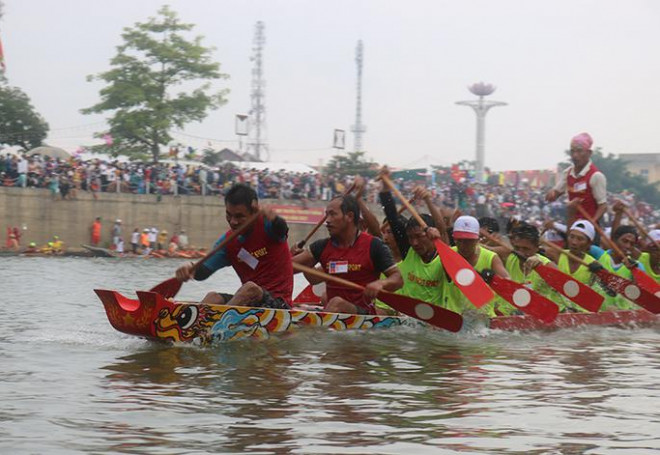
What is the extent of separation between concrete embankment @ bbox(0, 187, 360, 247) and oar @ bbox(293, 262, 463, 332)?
88.5 ft

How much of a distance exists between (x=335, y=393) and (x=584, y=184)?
260 inches

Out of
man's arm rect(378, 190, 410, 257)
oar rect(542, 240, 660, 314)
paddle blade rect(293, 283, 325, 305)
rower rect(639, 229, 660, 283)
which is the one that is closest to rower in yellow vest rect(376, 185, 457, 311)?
man's arm rect(378, 190, 410, 257)

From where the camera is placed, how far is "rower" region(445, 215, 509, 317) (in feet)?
31.7

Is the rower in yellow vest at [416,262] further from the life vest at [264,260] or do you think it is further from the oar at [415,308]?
the life vest at [264,260]

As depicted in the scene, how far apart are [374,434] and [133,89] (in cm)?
3791

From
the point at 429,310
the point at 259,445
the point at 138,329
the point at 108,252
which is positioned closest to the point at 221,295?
the point at 138,329

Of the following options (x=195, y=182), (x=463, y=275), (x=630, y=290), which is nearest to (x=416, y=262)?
(x=463, y=275)

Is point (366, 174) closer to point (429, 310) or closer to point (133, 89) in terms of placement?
point (133, 89)

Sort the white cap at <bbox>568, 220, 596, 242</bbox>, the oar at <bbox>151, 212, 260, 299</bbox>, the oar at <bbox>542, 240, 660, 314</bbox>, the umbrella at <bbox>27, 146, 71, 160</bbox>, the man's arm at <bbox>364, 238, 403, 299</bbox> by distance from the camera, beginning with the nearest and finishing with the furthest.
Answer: the oar at <bbox>151, 212, 260, 299</bbox>
the man's arm at <bbox>364, 238, 403, 299</bbox>
the white cap at <bbox>568, 220, 596, 242</bbox>
the oar at <bbox>542, 240, 660, 314</bbox>
the umbrella at <bbox>27, 146, 71, 160</bbox>

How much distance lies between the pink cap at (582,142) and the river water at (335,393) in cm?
249

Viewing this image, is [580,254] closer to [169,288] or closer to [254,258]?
[254,258]

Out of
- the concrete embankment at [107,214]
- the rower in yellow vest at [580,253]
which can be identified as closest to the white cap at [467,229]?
the rower in yellow vest at [580,253]

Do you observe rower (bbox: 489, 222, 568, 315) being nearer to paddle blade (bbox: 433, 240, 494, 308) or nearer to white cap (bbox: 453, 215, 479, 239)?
white cap (bbox: 453, 215, 479, 239)

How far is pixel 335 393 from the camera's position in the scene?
6672mm
